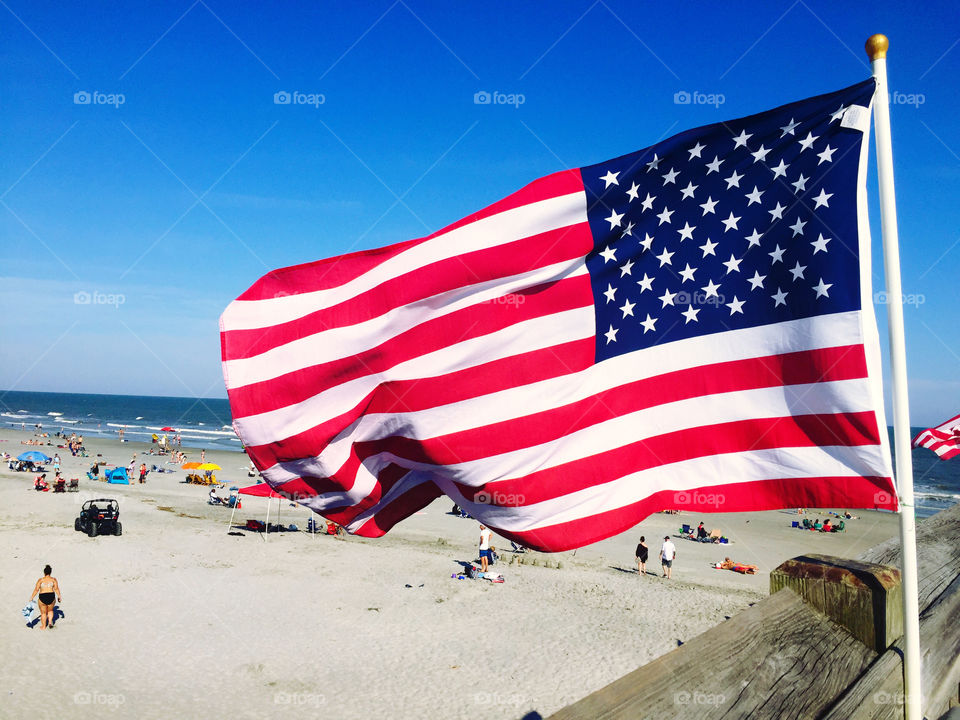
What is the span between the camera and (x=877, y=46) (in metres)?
2.70

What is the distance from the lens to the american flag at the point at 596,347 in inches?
132

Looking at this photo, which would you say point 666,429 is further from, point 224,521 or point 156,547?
point 224,521

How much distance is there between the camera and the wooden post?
2.06 m

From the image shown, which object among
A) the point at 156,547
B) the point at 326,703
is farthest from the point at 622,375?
the point at 156,547

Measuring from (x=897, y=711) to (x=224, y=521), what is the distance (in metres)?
30.3

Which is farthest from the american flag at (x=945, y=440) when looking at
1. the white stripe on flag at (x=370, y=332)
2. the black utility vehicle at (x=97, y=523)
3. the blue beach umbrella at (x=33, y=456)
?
the blue beach umbrella at (x=33, y=456)

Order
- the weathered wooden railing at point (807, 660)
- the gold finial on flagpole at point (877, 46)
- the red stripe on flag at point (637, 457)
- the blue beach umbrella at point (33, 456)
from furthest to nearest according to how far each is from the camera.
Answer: the blue beach umbrella at point (33, 456) < the red stripe on flag at point (637, 457) < the gold finial on flagpole at point (877, 46) < the weathered wooden railing at point (807, 660)

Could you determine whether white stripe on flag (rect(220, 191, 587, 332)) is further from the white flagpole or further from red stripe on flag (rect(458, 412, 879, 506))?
the white flagpole

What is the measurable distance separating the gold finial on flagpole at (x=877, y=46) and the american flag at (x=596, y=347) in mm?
572

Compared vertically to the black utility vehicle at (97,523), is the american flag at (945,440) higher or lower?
higher

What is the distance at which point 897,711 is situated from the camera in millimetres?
1933

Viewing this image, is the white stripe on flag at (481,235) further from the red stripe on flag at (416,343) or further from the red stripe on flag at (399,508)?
the red stripe on flag at (399,508)

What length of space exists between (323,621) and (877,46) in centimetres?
1624

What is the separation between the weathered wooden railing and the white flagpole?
0.18ft
